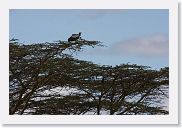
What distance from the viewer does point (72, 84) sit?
13.0m

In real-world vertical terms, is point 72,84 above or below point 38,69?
below

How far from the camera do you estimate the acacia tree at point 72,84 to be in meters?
12.9

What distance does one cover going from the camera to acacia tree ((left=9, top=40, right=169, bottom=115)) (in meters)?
12.9

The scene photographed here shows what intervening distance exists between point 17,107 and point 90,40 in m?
0.76
